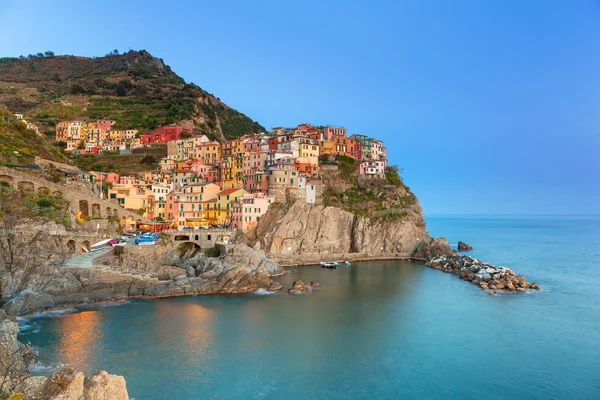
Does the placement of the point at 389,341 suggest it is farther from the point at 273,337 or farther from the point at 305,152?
the point at 305,152

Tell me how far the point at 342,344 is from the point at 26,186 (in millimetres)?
33117

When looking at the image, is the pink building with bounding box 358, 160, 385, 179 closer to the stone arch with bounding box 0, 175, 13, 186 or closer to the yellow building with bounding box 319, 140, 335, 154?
the yellow building with bounding box 319, 140, 335, 154

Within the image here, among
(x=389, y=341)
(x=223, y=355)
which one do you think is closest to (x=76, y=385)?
(x=223, y=355)

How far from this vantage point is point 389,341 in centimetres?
2503

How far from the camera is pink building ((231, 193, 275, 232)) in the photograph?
4909cm

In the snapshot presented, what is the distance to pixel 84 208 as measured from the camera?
4397 centimetres

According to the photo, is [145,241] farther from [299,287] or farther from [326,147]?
[326,147]

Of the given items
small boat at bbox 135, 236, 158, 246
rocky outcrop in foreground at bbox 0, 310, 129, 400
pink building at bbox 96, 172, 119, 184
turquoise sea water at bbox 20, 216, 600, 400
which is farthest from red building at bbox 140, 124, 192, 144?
rocky outcrop in foreground at bbox 0, 310, 129, 400

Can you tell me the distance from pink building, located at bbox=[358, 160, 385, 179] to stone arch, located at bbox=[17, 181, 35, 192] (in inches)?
1542

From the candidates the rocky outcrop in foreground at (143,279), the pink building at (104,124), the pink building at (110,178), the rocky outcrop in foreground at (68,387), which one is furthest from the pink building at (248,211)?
the pink building at (104,124)

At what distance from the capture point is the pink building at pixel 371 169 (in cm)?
6109

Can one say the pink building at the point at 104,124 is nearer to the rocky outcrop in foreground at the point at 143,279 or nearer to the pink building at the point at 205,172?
the pink building at the point at 205,172

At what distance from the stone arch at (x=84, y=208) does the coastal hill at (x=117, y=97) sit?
3803 cm

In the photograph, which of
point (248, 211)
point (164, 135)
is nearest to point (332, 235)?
point (248, 211)
